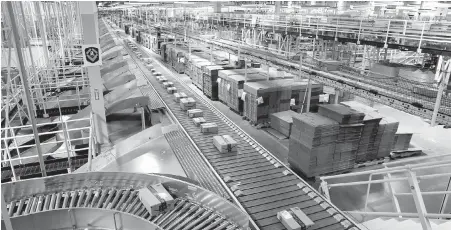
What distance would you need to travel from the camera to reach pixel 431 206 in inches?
278

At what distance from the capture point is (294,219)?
3.88m

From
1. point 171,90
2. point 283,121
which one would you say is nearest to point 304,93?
point 283,121

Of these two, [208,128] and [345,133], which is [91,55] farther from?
[345,133]

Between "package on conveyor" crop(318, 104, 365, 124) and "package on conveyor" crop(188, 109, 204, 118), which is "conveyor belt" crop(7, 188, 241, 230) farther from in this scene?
"package on conveyor" crop(318, 104, 365, 124)

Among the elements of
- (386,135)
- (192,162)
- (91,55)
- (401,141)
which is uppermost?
(91,55)

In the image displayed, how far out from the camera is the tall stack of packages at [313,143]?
6.95 m

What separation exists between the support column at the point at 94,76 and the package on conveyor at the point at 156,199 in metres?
4.17

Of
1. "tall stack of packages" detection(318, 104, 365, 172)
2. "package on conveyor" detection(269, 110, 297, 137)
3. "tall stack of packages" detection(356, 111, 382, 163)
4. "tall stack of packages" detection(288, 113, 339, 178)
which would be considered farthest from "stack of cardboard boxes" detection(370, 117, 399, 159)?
"package on conveyor" detection(269, 110, 297, 137)

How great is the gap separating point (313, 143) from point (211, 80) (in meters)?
7.24

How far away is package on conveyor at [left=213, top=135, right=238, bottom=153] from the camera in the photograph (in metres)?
5.69

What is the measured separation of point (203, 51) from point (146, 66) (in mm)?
6126

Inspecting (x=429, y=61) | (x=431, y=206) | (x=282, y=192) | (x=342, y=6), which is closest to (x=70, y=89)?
(x=282, y=192)

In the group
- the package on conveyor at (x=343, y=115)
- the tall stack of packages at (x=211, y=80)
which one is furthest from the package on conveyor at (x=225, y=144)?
the tall stack of packages at (x=211, y=80)

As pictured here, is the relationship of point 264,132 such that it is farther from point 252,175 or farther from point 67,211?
point 67,211
